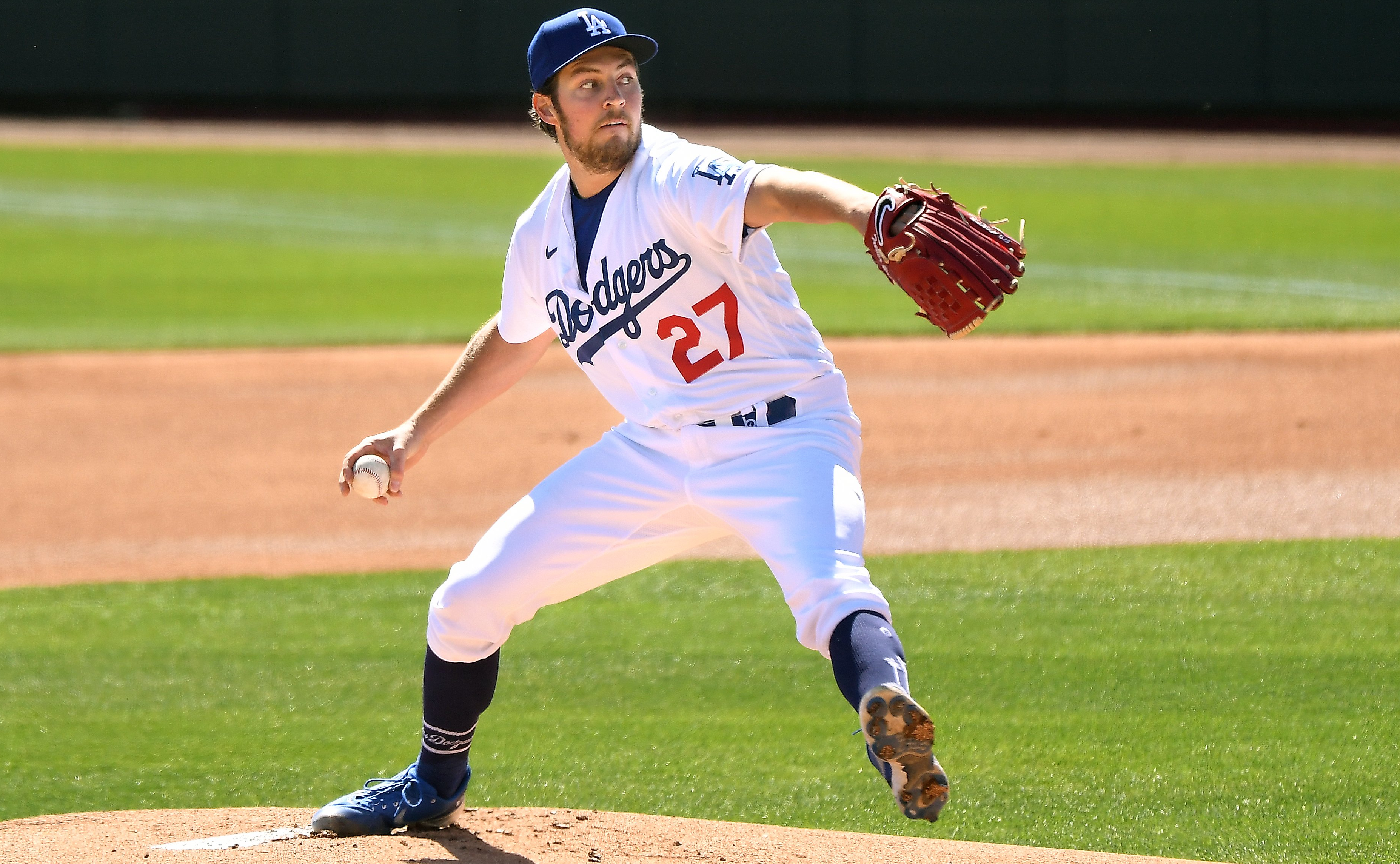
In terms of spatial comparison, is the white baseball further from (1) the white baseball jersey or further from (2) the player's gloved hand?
(1) the white baseball jersey

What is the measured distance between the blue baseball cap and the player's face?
0.07 ft

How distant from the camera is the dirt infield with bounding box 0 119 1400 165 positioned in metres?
24.7

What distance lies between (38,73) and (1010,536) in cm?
2746

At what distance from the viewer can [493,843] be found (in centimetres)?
373

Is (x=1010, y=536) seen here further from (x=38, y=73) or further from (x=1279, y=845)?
(x=38, y=73)

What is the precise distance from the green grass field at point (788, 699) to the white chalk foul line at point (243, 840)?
432mm

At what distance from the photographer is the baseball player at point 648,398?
10.8ft

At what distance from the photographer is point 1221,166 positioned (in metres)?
23.5

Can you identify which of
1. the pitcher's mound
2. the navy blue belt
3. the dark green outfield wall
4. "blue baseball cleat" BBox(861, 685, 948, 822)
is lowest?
the pitcher's mound

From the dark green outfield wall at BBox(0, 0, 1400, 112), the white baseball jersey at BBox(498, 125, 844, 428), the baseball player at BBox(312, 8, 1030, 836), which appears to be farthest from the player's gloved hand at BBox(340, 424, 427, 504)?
the dark green outfield wall at BBox(0, 0, 1400, 112)

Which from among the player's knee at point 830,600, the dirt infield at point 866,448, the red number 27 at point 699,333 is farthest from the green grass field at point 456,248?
the player's knee at point 830,600

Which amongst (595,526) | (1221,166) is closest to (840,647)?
(595,526)

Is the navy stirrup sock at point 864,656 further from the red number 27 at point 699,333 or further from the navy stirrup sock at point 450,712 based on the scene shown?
the navy stirrup sock at point 450,712

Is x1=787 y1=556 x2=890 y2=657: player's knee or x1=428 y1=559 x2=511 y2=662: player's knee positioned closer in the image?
x1=787 y1=556 x2=890 y2=657: player's knee
